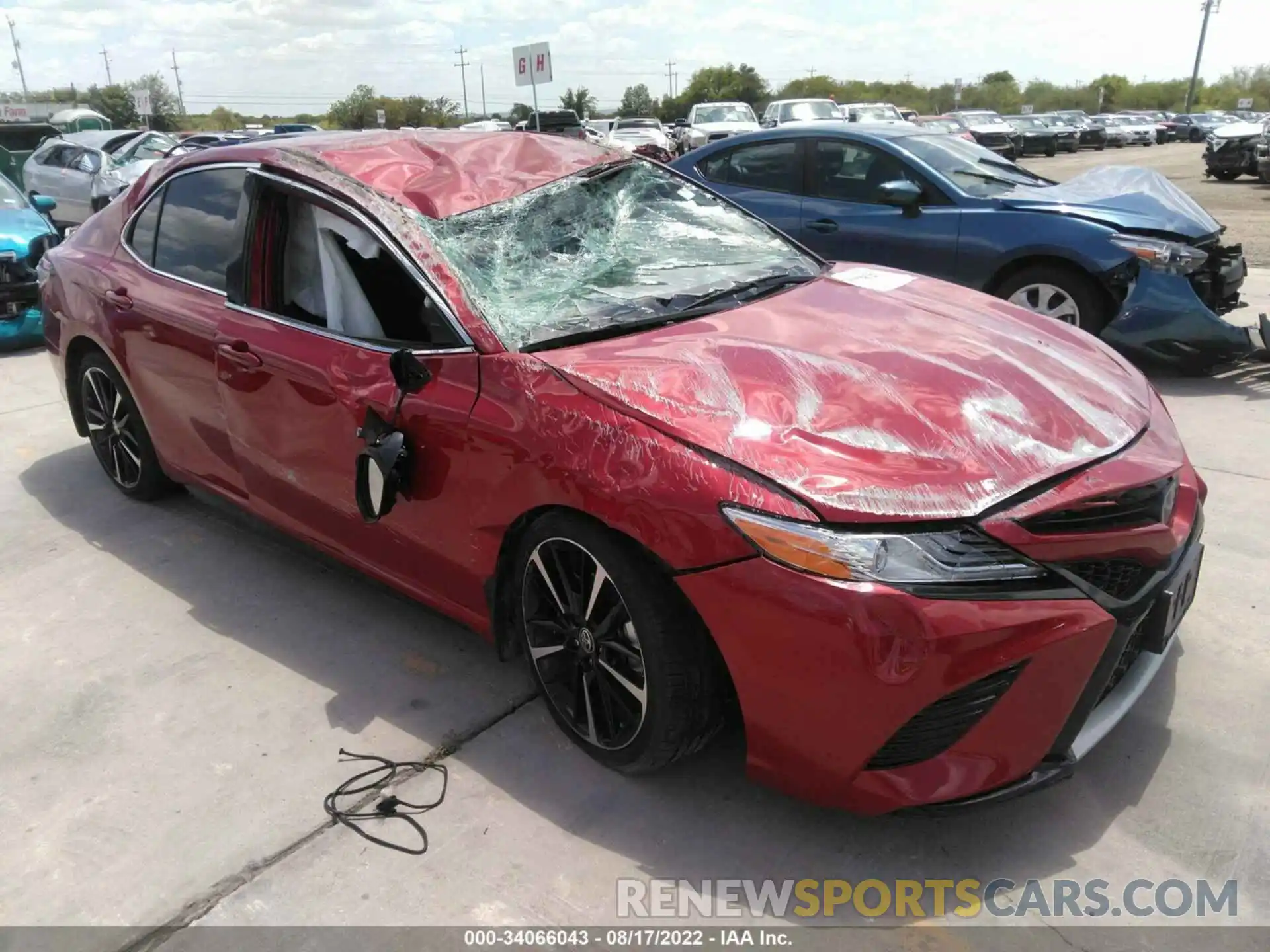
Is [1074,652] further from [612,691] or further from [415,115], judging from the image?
[415,115]

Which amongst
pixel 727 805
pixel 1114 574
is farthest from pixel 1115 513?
pixel 727 805

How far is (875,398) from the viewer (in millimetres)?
2330

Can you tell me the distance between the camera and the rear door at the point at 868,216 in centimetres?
617

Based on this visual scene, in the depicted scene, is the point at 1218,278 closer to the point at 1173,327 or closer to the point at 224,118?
the point at 1173,327

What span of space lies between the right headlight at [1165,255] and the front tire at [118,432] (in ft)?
17.2

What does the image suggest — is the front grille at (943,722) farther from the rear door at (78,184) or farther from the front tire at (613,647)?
the rear door at (78,184)

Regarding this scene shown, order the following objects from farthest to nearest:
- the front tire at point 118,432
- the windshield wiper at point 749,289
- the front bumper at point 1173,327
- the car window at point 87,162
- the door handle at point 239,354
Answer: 1. the car window at point 87,162
2. the front bumper at point 1173,327
3. the front tire at point 118,432
4. the door handle at point 239,354
5. the windshield wiper at point 749,289

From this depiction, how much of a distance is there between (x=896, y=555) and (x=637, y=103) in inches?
3706

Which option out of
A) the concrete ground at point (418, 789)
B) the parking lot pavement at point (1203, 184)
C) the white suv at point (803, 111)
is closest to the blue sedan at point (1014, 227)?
the concrete ground at point (418, 789)

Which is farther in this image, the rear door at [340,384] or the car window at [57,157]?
the car window at [57,157]

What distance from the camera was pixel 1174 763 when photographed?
2.49 m

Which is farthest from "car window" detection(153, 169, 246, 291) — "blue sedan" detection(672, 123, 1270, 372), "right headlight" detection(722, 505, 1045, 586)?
"blue sedan" detection(672, 123, 1270, 372)

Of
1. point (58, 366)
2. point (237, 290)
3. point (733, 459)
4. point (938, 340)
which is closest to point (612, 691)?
point (733, 459)

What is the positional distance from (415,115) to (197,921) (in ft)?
261
